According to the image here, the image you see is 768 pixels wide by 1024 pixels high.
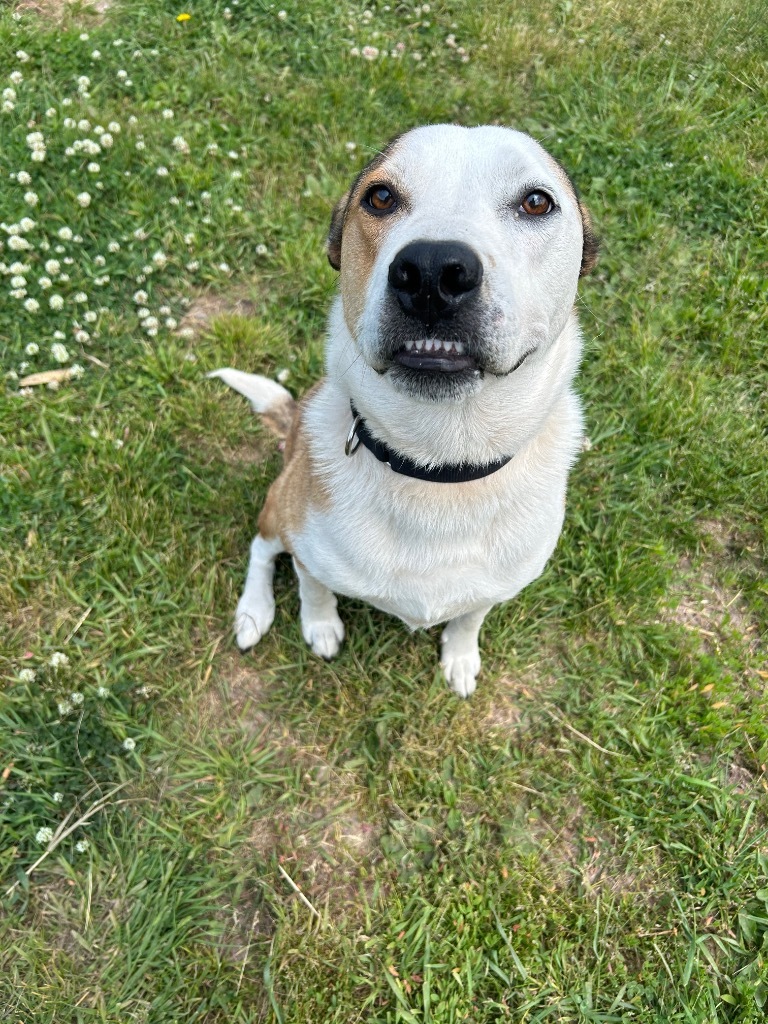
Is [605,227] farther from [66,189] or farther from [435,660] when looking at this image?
[66,189]

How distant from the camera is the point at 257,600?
3100 mm

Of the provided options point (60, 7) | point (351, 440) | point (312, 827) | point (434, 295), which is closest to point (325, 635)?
point (312, 827)

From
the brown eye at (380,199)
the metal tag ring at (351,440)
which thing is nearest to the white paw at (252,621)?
the metal tag ring at (351,440)

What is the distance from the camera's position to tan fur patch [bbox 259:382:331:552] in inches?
93.6

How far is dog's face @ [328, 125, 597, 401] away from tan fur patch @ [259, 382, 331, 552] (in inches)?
23.2

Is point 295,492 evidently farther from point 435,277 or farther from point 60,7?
point 60,7

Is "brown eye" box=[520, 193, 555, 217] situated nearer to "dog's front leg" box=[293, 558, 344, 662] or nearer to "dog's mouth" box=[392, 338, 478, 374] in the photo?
"dog's mouth" box=[392, 338, 478, 374]

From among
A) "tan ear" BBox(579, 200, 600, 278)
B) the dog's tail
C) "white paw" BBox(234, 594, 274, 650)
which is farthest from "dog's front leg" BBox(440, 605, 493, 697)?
"tan ear" BBox(579, 200, 600, 278)

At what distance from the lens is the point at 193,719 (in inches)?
116

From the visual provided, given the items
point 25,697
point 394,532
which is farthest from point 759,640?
point 25,697

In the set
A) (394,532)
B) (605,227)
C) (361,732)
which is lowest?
(361,732)

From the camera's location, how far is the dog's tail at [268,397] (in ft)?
11.0

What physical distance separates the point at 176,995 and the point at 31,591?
5.77ft

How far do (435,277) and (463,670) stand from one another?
1913 millimetres
